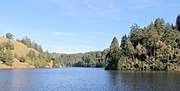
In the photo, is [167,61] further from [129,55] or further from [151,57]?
[129,55]

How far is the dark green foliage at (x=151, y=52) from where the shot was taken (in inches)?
7106

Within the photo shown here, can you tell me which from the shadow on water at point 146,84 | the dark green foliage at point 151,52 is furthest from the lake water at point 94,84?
the dark green foliage at point 151,52

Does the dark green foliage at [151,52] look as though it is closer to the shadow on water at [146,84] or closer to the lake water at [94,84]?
the lake water at [94,84]

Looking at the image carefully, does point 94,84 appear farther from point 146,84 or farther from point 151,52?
point 151,52

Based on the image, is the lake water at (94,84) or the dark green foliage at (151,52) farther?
the dark green foliage at (151,52)

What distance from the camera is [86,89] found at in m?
67.6

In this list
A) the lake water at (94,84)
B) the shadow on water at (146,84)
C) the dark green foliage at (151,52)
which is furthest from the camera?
the dark green foliage at (151,52)

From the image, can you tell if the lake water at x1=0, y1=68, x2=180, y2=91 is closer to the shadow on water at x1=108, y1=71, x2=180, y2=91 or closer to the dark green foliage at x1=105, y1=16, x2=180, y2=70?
the shadow on water at x1=108, y1=71, x2=180, y2=91

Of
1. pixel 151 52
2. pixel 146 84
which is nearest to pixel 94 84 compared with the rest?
pixel 146 84

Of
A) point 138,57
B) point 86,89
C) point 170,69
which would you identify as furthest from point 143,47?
point 86,89

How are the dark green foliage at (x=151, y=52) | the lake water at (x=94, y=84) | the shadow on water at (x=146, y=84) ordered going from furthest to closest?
the dark green foliage at (x=151, y=52) < the lake water at (x=94, y=84) < the shadow on water at (x=146, y=84)

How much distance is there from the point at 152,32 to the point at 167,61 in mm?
21060

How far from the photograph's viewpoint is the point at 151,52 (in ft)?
616

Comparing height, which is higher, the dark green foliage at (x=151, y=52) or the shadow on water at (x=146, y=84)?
the dark green foliage at (x=151, y=52)
